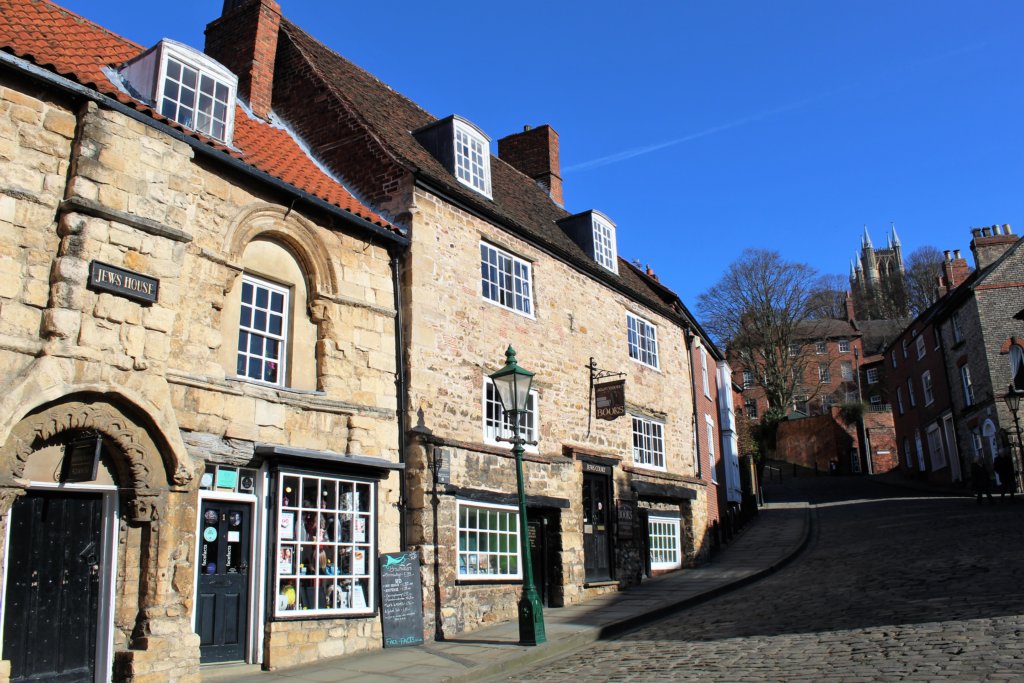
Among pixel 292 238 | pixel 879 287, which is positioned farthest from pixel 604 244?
pixel 879 287

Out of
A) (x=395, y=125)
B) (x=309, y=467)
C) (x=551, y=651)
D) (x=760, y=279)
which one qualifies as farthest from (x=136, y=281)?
(x=760, y=279)

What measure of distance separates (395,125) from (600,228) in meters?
6.25

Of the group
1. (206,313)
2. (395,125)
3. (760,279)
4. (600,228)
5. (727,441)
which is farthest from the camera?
(760,279)

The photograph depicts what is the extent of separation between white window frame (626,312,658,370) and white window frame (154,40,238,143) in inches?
417

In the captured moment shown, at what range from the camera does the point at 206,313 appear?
1023 cm

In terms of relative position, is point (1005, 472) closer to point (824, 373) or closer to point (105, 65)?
point (105, 65)

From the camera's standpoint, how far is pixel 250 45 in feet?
50.1

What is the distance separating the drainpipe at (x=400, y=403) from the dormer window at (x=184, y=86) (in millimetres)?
3472

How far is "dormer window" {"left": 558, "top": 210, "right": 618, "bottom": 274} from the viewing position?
65.5 ft

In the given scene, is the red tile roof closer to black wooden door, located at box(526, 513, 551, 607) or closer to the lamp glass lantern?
the lamp glass lantern

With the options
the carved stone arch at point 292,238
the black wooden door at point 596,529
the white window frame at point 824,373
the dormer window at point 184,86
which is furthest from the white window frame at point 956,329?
the dormer window at point 184,86

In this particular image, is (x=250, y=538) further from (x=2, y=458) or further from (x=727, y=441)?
(x=727, y=441)

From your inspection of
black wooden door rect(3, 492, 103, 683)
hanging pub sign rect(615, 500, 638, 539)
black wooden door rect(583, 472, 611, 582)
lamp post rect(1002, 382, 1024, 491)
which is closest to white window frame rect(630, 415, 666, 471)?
hanging pub sign rect(615, 500, 638, 539)

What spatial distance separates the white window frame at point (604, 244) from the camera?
20.0 meters
